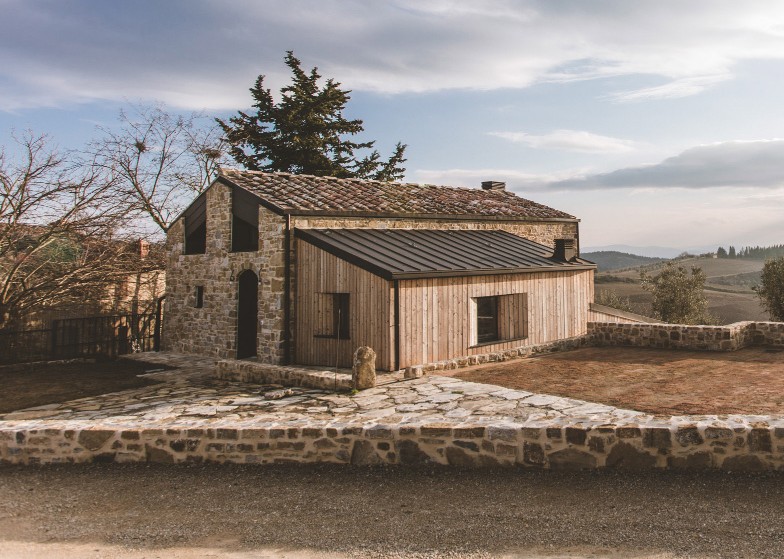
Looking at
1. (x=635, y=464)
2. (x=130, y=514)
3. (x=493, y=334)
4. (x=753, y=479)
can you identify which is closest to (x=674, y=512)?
(x=635, y=464)

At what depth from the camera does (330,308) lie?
12648 millimetres

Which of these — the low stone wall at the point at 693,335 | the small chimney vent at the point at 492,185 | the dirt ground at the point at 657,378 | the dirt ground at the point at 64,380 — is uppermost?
the small chimney vent at the point at 492,185

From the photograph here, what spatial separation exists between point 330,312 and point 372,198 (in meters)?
4.86

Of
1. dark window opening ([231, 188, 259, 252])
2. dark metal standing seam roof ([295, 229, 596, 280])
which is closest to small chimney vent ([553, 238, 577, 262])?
dark metal standing seam roof ([295, 229, 596, 280])

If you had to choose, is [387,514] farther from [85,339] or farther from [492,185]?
[492,185]

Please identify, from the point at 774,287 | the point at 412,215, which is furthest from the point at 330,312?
the point at 774,287

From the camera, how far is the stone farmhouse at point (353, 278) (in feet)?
38.9

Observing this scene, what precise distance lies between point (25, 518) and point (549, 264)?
507 inches

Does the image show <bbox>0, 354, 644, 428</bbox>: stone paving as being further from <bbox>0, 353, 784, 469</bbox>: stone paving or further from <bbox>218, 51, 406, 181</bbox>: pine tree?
<bbox>218, 51, 406, 181</bbox>: pine tree

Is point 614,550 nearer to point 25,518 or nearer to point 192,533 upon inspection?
point 192,533

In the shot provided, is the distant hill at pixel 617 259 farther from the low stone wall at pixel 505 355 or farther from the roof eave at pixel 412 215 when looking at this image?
the low stone wall at pixel 505 355

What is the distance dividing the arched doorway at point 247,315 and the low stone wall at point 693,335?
32.3ft

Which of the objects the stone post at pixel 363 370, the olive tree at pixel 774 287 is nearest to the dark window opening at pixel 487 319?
the stone post at pixel 363 370

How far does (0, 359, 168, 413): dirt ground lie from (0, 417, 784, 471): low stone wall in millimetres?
4381
